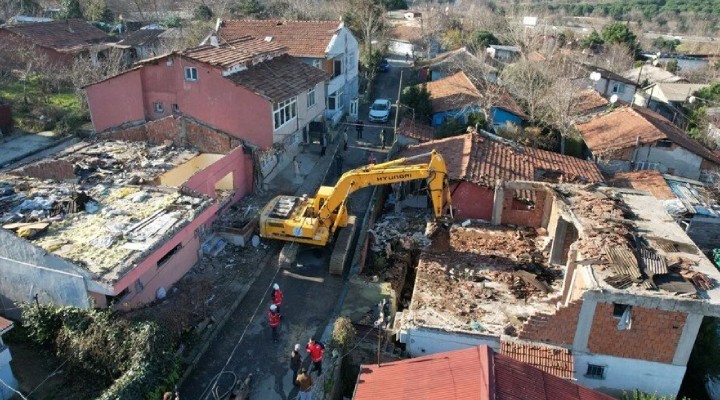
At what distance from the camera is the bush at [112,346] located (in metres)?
11.3

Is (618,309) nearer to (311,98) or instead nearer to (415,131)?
(415,131)

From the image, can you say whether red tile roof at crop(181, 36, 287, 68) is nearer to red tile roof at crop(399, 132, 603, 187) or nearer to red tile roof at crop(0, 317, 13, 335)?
red tile roof at crop(399, 132, 603, 187)

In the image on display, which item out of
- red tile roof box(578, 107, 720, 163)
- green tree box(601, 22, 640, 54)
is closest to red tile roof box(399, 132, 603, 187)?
red tile roof box(578, 107, 720, 163)

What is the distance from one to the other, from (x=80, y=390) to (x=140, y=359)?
214cm

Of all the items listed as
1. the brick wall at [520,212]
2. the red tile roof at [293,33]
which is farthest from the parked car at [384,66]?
the brick wall at [520,212]

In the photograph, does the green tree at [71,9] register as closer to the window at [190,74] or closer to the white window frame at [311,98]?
the white window frame at [311,98]

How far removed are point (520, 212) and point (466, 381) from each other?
36.3 ft

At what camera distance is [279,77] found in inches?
956

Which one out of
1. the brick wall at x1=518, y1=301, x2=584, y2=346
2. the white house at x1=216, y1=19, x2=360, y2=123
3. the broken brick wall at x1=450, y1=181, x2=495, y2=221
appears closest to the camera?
the brick wall at x1=518, y1=301, x2=584, y2=346

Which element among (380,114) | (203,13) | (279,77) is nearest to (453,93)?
(380,114)

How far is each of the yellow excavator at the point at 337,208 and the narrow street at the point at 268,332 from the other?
34.4 inches

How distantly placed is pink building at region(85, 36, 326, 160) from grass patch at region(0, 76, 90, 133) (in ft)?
20.4

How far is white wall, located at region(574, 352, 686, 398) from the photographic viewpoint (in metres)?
12.8

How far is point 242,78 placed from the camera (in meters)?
22.4
